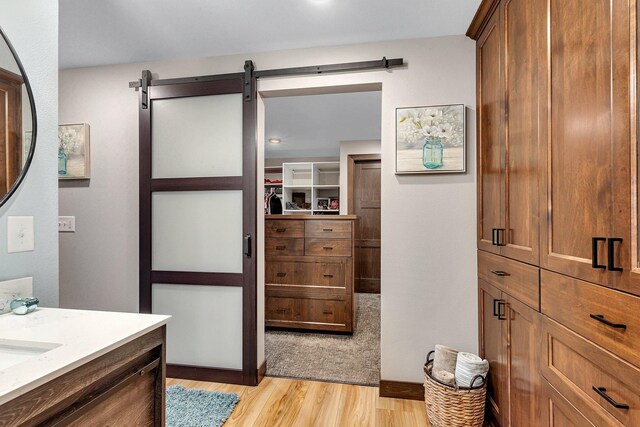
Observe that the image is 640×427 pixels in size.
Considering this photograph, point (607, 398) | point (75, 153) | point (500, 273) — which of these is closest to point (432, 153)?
point (500, 273)

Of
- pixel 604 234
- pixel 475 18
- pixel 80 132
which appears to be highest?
pixel 475 18

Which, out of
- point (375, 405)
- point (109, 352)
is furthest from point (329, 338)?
point (109, 352)

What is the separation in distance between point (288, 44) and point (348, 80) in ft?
1.63

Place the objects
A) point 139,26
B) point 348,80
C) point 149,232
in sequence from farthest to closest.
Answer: point 149,232, point 348,80, point 139,26

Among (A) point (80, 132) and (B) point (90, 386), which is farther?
(A) point (80, 132)

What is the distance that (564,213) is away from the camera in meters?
1.07

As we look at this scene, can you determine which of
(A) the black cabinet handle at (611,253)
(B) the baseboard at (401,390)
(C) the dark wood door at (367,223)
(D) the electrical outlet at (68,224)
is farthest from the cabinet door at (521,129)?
(C) the dark wood door at (367,223)

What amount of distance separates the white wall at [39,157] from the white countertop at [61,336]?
0.53ft

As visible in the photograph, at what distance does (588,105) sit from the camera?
94cm

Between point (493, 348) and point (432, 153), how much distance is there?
1.22 meters

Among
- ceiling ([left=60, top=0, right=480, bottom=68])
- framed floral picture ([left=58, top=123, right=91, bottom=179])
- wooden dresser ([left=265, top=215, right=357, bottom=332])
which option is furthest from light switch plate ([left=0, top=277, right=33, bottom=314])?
wooden dresser ([left=265, top=215, right=357, bottom=332])

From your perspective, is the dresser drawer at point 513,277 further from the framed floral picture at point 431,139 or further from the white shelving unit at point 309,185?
the white shelving unit at point 309,185

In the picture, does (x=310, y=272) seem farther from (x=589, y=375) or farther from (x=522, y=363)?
(x=589, y=375)

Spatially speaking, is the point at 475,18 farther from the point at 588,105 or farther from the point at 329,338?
the point at 329,338
